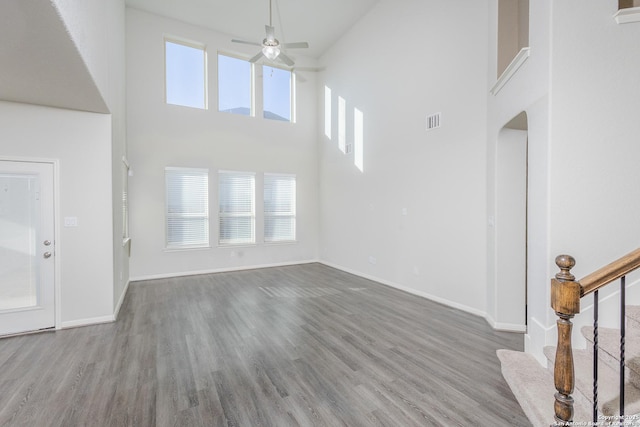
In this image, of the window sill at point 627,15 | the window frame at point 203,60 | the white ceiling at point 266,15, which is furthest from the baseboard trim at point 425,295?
the white ceiling at point 266,15

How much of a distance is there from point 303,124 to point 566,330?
703 cm

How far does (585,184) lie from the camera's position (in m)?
2.19

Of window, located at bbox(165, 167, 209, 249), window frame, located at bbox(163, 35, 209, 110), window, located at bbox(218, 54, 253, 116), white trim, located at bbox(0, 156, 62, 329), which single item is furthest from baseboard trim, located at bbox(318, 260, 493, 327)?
window frame, located at bbox(163, 35, 209, 110)

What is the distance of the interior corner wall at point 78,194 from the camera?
334cm

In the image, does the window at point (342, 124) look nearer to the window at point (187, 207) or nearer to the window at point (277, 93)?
the window at point (277, 93)

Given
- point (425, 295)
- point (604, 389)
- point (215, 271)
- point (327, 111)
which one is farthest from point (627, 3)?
point (215, 271)

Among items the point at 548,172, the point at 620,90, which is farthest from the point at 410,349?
the point at 620,90

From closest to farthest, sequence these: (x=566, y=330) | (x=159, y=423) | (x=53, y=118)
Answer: (x=566, y=330), (x=159, y=423), (x=53, y=118)

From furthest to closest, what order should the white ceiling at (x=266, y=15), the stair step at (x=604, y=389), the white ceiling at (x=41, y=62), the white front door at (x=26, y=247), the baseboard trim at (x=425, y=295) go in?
the white ceiling at (x=266, y=15) < the baseboard trim at (x=425, y=295) < the white front door at (x=26, y=247) < the white ceiling at (x=41, y=62) < the stair step at (x=604, y=389)

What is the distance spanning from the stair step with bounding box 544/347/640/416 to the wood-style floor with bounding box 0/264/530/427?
0.44 m

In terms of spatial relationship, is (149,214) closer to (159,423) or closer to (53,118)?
(53,118)

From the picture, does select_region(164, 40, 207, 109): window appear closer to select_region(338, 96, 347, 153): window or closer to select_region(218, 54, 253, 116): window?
select_region(218, 54, 253, 116): window

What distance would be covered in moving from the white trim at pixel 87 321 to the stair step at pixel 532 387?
4.45 meters

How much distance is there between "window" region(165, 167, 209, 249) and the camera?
6098 mm
